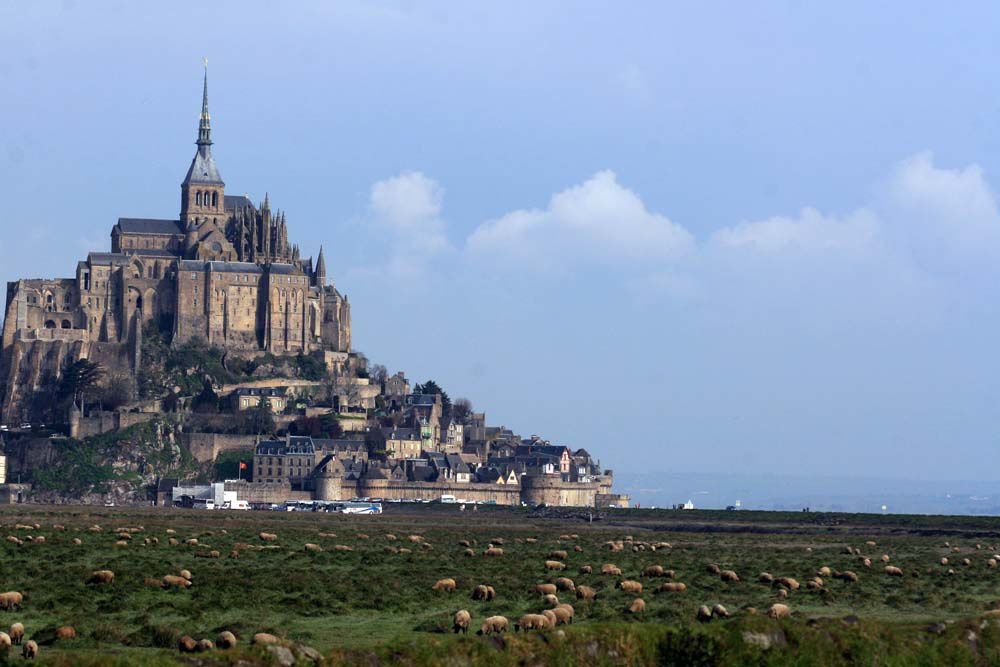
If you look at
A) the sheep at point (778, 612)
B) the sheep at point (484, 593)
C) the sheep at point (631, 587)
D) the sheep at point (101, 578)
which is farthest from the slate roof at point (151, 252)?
the sheep at point (778, 612)

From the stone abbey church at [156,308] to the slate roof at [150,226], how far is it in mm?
1667

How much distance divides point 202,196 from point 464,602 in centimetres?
13903

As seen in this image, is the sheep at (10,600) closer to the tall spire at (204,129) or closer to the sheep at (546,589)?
the sheep at (546,589)

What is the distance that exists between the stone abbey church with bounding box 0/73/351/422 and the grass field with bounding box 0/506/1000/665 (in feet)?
292

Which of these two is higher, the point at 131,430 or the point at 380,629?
the point at 131,430

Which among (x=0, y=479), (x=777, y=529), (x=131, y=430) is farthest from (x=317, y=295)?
(x=777, y=529)

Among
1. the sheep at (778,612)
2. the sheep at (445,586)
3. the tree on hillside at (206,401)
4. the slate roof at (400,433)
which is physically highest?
the tree on hillside at (206,401)

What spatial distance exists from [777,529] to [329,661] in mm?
76293

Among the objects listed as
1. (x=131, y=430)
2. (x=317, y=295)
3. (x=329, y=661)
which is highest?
(x=317, y=295)

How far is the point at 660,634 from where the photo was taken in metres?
32.0

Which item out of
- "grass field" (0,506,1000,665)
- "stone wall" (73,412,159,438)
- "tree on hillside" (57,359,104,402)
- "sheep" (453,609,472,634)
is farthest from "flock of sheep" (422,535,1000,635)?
"tree on hillside" (57,359,104,402)

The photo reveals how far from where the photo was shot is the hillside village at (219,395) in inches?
5837

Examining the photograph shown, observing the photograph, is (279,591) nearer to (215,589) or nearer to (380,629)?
(215,589)

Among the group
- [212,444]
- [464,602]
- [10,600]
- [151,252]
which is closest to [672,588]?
[464,602]
